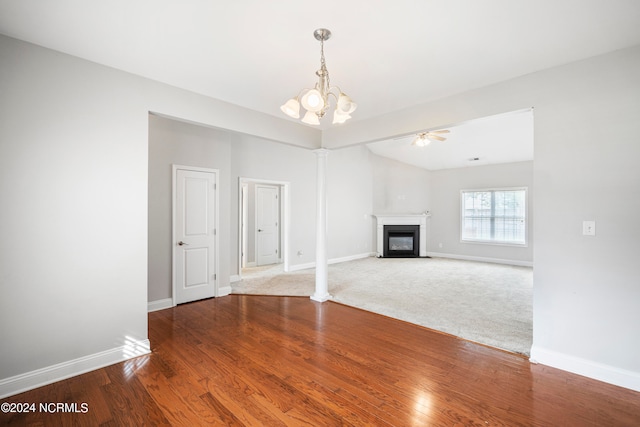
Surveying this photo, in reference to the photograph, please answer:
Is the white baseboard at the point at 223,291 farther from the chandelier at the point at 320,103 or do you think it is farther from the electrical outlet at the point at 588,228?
the electrical outlet at the point at 588,228

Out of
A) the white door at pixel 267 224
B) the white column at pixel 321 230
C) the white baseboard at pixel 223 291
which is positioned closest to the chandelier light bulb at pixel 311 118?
the white column at pixel 321 230

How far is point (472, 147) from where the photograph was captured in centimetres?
696

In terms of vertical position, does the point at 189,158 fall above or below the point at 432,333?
above

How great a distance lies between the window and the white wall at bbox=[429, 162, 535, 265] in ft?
0.44

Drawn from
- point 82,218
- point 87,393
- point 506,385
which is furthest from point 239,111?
point 506,385

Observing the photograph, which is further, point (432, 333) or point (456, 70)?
point (432, 333)

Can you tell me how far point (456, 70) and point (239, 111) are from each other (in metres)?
2.35

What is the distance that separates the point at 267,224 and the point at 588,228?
620 centimetres

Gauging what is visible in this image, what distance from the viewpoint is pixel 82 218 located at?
245 cm

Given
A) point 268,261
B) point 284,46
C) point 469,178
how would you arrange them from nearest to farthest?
point 284,46 → point 268,261 → point 469,178

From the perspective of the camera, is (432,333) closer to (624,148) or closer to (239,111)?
(624,148)

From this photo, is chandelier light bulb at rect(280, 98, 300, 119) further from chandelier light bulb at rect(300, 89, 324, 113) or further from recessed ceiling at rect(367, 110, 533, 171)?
recessed ceiling at rect(367, 110, 533, 171)

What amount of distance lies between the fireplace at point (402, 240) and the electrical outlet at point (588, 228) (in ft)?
20.7

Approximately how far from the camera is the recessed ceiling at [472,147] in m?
5.75
